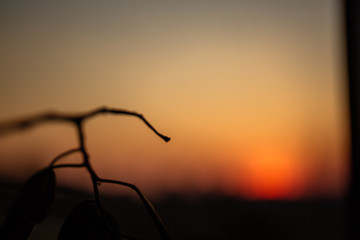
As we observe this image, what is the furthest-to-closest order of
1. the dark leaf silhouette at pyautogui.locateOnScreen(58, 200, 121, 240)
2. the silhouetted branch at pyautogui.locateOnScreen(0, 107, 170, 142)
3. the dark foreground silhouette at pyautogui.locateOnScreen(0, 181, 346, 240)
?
the dark foreground silhouette at pyautogui.locateOnScreen(0, 181, 346, 240), the dark leaf silhouette at pyautogui.locateOnScreen(58, 200, 121, 240), the silhouetted branch at pyautogui.locateOnScreen(0, 107, 170, 142)

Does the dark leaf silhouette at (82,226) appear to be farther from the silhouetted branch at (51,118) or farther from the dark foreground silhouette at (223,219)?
the dark foreground silhouette at (223,219)

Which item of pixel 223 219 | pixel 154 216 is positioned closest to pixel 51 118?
pixel 154 216

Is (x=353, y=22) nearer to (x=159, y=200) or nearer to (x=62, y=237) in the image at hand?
(x=159, y=200)

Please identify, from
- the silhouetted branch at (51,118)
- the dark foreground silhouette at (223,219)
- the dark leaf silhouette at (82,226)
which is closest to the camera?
the silhouetted branch at (51,118)

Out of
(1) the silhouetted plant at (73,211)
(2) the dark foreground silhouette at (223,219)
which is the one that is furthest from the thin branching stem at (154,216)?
(2) the dark foreground silhouette at (223,219)

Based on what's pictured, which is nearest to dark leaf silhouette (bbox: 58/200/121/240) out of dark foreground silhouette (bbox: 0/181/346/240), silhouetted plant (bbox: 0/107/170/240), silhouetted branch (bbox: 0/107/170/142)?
silhouetted plant (bbox: 0/107/170/240)

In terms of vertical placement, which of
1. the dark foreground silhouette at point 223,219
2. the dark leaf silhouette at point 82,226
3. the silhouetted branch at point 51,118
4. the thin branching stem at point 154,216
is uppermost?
the silhouetted branch at point 51,118

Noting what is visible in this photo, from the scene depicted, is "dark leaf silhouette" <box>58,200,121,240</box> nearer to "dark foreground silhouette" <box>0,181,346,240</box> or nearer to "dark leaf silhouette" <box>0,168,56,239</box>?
"dark leaf silhouette" <box>0,168,56,239</box>

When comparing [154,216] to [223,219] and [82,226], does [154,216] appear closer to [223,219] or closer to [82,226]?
[82,226]

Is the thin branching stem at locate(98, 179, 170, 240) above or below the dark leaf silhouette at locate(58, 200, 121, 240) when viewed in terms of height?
above
